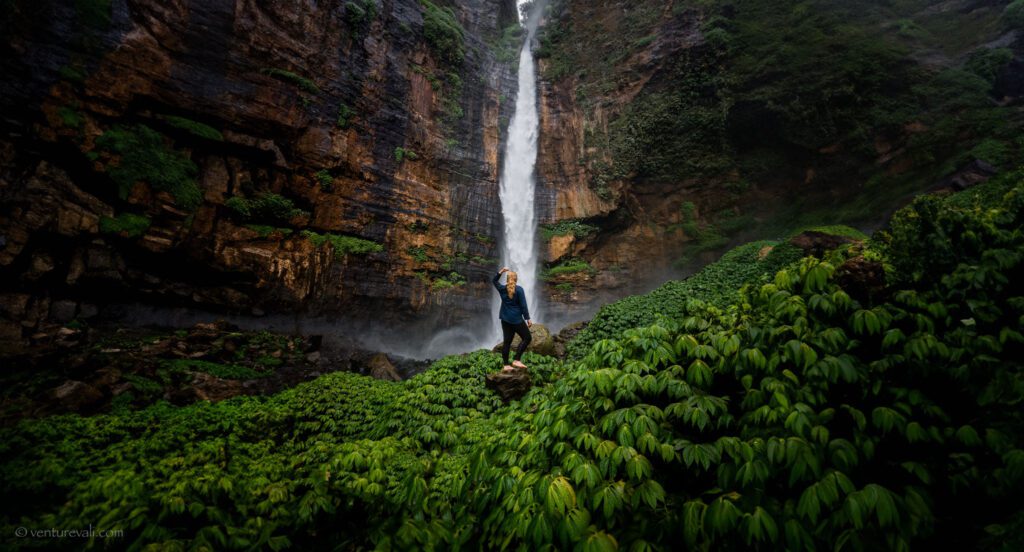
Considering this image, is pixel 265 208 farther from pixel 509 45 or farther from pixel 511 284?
pixel 509 45

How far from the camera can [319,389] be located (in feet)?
23.0

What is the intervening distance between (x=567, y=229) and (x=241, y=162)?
13428 millimetres

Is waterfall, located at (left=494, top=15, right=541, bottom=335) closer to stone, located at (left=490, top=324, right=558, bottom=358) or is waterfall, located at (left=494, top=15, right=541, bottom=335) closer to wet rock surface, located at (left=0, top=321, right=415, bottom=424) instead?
stone, located at (left=490, top=324, right=558, bottom=358)

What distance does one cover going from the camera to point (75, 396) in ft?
21.8

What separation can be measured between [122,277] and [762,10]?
25.2 m

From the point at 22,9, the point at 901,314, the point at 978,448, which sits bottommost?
the point at 978,448

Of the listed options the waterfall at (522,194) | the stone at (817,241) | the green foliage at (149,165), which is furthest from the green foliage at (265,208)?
the stone at (817,241)

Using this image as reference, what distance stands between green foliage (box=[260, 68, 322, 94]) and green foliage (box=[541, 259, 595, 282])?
12.1 meters

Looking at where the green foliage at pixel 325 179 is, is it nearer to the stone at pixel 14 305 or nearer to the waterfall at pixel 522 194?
the stone at pixel 14 305

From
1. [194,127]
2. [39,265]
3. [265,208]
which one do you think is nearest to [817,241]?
[265,208]

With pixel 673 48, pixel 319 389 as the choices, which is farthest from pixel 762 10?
pixel 319 389

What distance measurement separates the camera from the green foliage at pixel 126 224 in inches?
390

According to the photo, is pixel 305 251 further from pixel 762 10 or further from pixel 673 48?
pixel 762 10

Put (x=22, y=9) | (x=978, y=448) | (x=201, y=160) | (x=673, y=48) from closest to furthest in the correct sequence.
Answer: (x=978, y=448) → (x=22, y=9) → (x=201, y=160) → (x=673, y=48)
